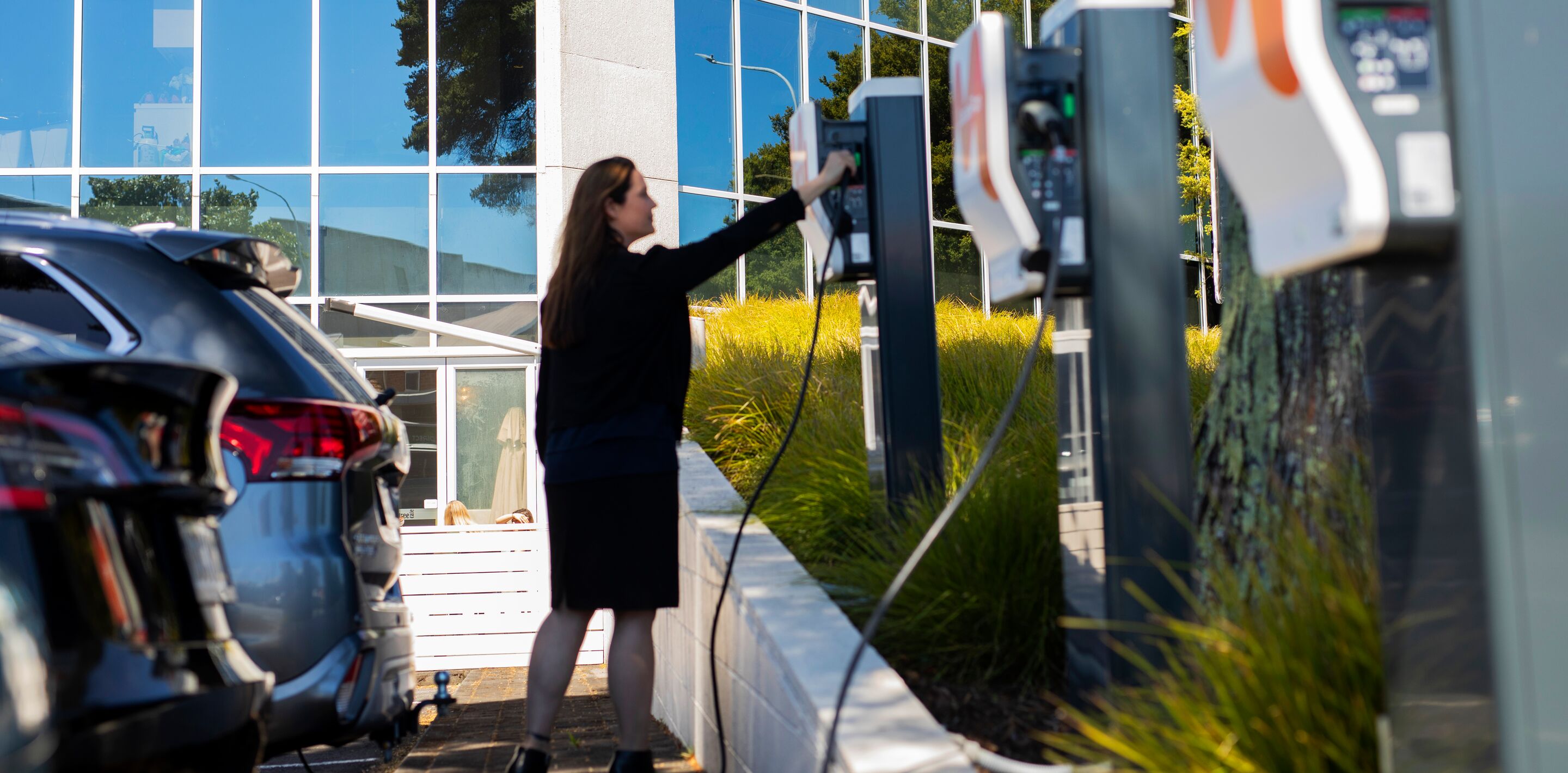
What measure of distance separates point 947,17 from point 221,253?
16.7 meters

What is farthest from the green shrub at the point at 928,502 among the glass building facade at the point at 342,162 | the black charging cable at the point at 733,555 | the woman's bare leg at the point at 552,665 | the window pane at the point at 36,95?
the window pane at the point at 36,95

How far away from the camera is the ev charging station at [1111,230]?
117 inches

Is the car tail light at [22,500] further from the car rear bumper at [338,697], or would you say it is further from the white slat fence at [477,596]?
the white slat fence at [477,596]

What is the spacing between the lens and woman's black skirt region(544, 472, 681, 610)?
381cm

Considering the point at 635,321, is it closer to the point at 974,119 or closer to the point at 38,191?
the point at 974,119

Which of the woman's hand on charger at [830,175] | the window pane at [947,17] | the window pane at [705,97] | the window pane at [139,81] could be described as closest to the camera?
the woman's hand on charger at [830,175]

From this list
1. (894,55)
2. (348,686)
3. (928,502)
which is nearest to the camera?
(348,686)

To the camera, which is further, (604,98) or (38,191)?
(604,98)

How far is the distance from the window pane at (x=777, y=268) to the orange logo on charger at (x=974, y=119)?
43.1 ft

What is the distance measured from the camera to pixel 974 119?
10.1ft

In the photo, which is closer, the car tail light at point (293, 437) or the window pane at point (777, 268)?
the car tail light at point (293, 437)

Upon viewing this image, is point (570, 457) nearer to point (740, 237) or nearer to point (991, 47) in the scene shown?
point (740, 237)

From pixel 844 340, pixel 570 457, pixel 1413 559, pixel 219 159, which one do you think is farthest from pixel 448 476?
pixel 1413 559

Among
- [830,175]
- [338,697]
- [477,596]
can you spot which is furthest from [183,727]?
[477,596]
